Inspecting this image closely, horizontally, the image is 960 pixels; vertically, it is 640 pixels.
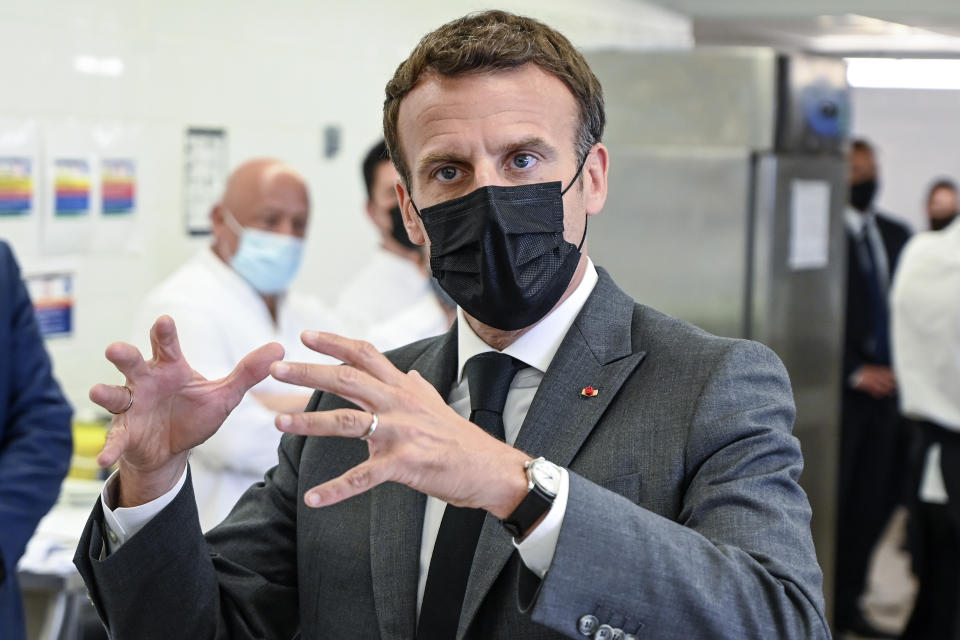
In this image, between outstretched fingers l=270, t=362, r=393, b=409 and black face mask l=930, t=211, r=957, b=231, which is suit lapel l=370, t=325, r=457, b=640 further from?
black face mask l=930, t=211, r=957, b=231

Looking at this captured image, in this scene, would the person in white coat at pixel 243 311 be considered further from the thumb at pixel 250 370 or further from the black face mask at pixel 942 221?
the black face mask at pixel 942 221

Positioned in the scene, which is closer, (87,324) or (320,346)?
(320,346)

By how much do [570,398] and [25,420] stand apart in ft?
4.91

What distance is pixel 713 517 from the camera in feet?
3.82

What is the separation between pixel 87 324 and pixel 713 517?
3030 mm

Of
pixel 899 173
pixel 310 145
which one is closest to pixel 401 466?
pixel 310 145

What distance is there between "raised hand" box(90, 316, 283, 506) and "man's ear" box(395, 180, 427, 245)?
31 cm

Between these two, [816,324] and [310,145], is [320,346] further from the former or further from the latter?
[310,145]

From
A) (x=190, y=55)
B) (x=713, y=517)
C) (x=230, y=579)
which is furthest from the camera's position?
(x=190, y=55)

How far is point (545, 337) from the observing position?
4.58 ft

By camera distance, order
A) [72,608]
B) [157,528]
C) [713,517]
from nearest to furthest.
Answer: [713,517], [157,528], [72,608]

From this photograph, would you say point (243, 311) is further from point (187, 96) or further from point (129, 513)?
point (129, 513)

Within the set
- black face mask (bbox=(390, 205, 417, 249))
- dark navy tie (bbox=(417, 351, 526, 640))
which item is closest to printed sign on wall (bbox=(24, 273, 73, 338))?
black face mask (bbox=(390, 205, 417, 249))

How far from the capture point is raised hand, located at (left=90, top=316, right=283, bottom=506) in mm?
1206
